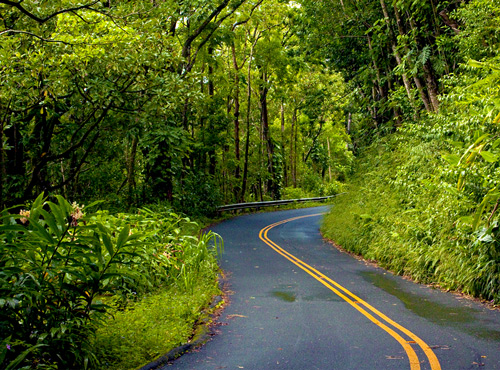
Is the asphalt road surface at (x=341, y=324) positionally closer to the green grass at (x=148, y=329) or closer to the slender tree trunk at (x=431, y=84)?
the green grass at (x=148, y=329)

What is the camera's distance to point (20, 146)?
1323 centimetres

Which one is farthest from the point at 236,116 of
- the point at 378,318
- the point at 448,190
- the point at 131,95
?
the point at 378,318

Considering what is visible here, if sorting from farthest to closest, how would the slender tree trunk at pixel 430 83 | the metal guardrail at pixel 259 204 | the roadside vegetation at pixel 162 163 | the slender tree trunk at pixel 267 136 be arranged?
the slender tree trunk at pixel 267 136 → the metal guardrail at pixel 259 204 → the slender tree trunk at pixel 430 83 → the roadside vegetation at pixel 162 163

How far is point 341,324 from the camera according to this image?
7.61 metres

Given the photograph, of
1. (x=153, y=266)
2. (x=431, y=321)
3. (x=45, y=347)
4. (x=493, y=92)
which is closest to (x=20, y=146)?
(x=153, y=266)

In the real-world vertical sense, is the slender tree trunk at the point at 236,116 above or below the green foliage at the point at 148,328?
above

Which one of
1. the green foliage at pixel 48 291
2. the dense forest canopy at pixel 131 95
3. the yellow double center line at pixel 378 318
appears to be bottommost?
the yellow double center line at pixel 378 318

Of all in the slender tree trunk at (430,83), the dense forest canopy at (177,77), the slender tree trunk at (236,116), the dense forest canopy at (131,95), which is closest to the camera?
the dense forest canopy at (131,95)

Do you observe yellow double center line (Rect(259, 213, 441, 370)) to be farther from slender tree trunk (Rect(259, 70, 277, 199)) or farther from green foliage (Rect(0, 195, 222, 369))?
slender tree trunk (Rect(259, 70, 277, 199))

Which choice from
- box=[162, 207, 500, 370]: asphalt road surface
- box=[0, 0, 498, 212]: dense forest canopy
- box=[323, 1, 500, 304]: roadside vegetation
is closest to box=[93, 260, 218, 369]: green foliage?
box=[162, 207, 500, 370]: asphalt road surface

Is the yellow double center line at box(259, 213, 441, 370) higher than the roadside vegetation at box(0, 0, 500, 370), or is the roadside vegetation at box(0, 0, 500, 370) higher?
the roadside vegetation at box(0, 0, 500, 370)

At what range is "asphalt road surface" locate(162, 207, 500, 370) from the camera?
231 inches

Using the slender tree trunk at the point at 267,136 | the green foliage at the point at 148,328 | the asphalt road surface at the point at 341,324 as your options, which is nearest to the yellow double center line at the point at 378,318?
the asphalt road surface at the point at 341,324

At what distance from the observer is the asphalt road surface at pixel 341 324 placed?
5871mm
